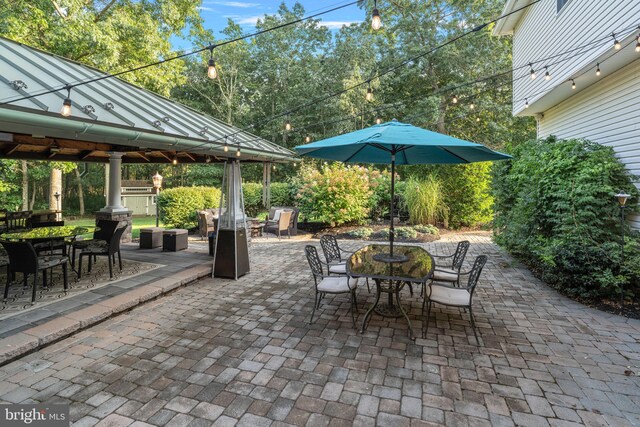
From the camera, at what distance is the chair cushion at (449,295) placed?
3387 millimetres

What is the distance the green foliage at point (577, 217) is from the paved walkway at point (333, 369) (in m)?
0.53

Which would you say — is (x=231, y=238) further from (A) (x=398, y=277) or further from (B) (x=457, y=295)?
(B) (x=457, y=295)

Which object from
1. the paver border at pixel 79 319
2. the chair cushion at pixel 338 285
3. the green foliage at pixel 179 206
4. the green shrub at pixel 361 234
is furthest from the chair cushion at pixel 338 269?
the green foliage at pixel 179 206

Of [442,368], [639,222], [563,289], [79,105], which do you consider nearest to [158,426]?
[442,368]

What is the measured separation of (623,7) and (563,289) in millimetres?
3969

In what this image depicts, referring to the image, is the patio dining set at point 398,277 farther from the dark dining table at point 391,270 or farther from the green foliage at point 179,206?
the green foliage at point 179,206

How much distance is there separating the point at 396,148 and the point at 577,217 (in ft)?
9.51

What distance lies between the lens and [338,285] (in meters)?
3.86

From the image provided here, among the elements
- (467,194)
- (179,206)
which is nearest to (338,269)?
(467,194)

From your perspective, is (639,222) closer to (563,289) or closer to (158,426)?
(563,289)

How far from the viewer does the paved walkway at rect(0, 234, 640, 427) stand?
7.42ft

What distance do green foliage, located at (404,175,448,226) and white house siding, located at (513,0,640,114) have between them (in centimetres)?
312

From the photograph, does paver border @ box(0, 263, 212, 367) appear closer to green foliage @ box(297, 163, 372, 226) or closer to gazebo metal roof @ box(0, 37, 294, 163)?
gazebo metal roof @ box(0, 37, 294, 163)

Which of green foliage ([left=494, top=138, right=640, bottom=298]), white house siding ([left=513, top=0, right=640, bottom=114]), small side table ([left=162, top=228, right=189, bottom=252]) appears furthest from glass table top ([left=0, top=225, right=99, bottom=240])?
white house siding ([left=513, top=0, right=640, bottom=114])
